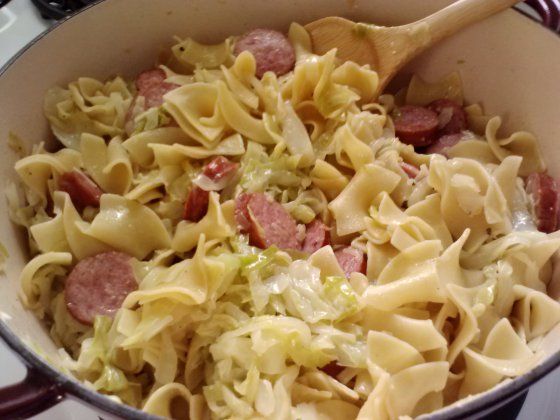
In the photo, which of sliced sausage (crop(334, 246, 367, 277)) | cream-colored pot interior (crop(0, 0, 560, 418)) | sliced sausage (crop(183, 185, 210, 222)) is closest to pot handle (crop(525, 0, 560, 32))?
cream-colored pot interior (crop(0, 0, 560, 418))

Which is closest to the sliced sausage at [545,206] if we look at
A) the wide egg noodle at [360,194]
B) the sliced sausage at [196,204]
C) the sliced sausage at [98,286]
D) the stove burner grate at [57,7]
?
the wide egg noodle at [360,194]

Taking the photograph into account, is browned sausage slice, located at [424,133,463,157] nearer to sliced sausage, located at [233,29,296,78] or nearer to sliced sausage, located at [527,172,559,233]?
sliced sausage, located at [527,172,559,233]

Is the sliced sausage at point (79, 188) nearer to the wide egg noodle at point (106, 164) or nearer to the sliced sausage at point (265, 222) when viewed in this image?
the wide egg noodle at point (106, 164)

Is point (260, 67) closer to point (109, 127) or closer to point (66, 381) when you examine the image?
point (109, 127)

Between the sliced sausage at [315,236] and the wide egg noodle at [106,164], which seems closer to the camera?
the sliced sausage at [315,236]

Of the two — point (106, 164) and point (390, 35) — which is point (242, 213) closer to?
point (106, 164)

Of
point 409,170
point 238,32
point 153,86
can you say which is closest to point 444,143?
point 409,170
